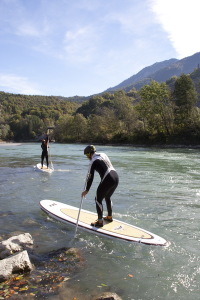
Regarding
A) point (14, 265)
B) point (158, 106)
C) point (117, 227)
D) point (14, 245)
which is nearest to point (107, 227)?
point (117, 227)

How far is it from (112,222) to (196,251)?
2185 millimetres

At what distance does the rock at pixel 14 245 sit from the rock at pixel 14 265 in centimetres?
60

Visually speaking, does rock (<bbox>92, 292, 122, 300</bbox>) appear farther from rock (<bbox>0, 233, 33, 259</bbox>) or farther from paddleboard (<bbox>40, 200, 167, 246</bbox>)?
rock (<bbox>0, 233, 33, 259</bbox>)

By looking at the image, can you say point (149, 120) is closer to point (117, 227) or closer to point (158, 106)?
point (158, 106)

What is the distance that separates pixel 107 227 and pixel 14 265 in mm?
2651

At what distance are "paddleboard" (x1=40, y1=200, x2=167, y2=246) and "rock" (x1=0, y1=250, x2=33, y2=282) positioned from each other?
2.13 meters

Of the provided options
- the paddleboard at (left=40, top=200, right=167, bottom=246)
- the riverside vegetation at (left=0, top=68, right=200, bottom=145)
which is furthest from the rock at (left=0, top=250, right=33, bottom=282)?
the riverside vegetation at (left=0, top=68, right=200, bottom=145)

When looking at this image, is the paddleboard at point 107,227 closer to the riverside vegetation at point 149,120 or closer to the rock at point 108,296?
the rock at point 108,296

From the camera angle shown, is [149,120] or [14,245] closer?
[14,245]

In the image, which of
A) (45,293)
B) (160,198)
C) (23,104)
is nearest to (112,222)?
(45,293)

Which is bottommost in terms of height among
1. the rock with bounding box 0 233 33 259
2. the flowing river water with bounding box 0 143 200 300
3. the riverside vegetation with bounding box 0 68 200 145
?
the flowing river water with bounding box 0 143 200 300

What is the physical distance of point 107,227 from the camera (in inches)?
266

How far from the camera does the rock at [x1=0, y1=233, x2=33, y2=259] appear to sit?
210 inches

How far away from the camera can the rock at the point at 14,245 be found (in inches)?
210
